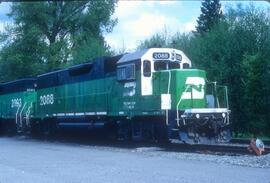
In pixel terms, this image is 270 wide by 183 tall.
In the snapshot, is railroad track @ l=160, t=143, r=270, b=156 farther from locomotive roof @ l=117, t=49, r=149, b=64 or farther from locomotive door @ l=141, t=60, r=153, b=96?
locomotive roof @ l=117, t=49, r=149, b=64

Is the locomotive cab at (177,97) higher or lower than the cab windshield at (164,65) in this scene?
lower

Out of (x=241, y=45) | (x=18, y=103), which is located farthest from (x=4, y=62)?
(x=241, y=45)

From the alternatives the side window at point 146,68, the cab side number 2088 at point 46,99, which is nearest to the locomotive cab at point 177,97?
the side window at point 146,68

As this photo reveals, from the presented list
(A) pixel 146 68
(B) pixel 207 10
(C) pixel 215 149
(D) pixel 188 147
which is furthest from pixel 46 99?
(B) pixel 207 10

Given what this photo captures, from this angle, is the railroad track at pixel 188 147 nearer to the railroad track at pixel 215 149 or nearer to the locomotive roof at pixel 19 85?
the railroad track at pixel 215 149

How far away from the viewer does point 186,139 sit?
17.7 metres

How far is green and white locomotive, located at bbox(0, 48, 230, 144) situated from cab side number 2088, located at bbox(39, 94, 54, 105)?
8.69ft

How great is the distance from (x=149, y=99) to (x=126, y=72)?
1736 millimetres

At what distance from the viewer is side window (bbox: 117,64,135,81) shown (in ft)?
65.3

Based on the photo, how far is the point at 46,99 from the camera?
2869cm

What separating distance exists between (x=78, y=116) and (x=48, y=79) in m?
5.28

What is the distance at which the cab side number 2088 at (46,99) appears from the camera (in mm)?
28083

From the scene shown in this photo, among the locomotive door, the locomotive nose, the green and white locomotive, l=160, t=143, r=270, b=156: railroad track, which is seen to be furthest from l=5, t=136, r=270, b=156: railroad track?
the locomotive door

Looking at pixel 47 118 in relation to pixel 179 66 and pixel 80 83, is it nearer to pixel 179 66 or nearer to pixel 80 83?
pixel 80 83
